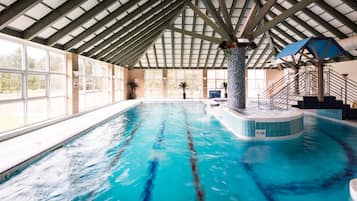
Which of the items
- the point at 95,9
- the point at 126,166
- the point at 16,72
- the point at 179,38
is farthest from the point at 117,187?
the point at 179,38

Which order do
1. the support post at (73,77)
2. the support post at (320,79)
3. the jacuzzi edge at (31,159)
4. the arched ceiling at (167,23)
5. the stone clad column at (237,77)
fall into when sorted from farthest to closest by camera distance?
1. the support post at (73,77)
2. the stone clad column at (237,77)
3. the support post at (320,79)
4. the arched ceiling at (167,23)
5. the jacuzzi edge at (31,159)

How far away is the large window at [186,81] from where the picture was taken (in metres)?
20.9

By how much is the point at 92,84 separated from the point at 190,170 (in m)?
9.58

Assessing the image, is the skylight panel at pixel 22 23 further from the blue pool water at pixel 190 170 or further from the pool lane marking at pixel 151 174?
the pool lane marking at pixel 151 174

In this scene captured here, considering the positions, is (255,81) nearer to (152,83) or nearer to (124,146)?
(152,83)

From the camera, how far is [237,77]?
308 inches

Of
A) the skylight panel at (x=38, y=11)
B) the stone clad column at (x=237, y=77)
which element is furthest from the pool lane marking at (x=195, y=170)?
the skylight panel at (x=38, y=11)

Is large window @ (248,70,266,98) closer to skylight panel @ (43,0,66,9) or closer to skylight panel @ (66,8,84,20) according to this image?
skylight panel @ (66,8,84,20)

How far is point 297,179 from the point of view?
330 centimetres

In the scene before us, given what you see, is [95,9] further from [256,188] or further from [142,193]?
[256,188]

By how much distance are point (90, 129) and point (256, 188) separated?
5.15 meters

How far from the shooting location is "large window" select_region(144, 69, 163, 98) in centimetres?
2073

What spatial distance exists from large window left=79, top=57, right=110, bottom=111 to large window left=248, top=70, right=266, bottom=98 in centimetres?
1372

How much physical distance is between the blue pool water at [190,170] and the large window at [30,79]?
2.14 m
